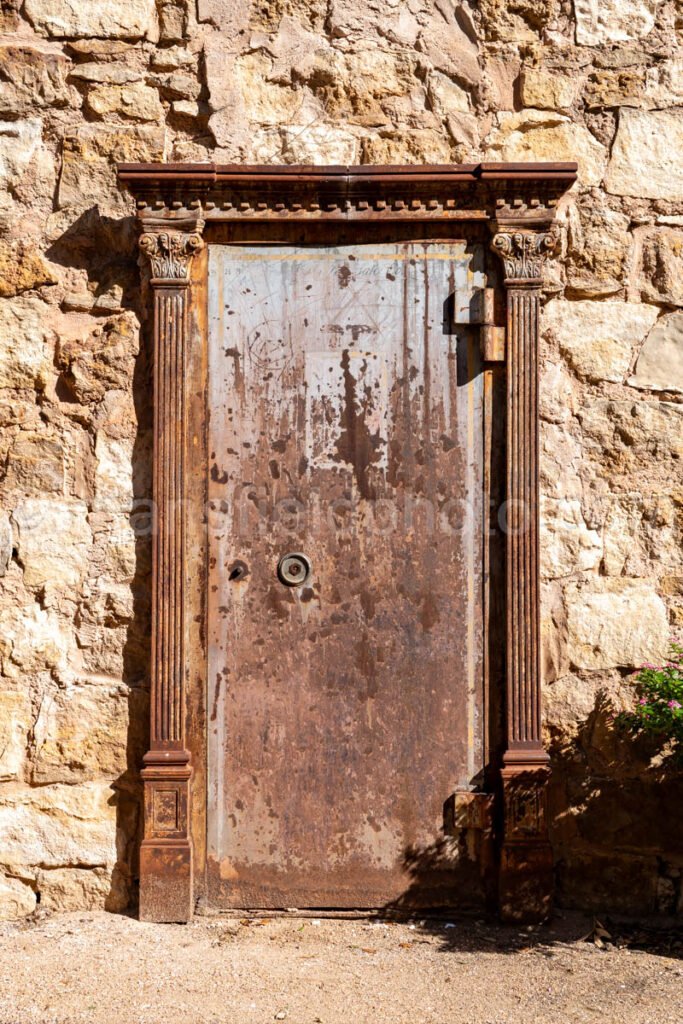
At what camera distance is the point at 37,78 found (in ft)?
11.6

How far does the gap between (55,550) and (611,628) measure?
2060 millimetres

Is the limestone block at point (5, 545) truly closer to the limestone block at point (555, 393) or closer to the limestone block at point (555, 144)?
the limestone block at point (555, 393)

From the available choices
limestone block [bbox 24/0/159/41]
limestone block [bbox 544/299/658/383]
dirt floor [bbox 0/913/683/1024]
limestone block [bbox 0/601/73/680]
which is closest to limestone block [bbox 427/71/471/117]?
limestone block [bbox 544/299/658/383]

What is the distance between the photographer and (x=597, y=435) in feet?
11.5

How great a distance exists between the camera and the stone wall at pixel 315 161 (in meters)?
3.48

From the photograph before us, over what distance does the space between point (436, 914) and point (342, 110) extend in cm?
298

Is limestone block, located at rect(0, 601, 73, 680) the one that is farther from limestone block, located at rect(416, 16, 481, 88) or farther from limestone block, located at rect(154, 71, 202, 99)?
limestone block, located at rect(416, 16, 481, 88)

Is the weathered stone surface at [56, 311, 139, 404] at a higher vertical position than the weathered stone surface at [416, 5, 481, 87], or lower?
lower

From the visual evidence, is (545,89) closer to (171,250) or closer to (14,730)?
(171,250)

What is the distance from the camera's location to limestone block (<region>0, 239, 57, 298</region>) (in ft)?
11.6

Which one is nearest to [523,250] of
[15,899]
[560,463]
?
[560,463]

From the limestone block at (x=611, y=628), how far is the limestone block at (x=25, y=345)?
2.11 metres

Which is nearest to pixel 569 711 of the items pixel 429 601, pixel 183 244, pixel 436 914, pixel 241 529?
pixel 429 601

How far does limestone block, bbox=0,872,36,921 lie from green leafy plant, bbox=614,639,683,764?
7.22ft
